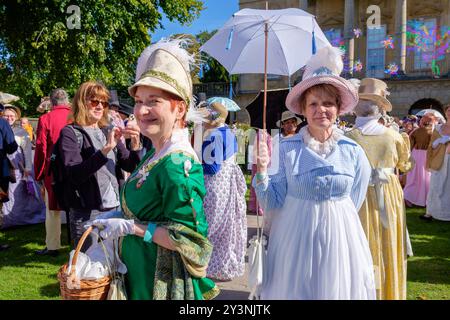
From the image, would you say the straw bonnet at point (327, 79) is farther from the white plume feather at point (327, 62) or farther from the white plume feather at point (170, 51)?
the white plume feather at point (170, 51)

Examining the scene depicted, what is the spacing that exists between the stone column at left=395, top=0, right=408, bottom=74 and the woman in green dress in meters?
24.7

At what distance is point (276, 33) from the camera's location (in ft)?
13.3

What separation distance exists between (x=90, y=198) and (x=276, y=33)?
7.94 feet

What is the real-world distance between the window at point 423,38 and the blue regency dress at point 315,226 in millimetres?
25186

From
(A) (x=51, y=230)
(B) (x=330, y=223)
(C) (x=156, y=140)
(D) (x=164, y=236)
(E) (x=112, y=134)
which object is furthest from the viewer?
(A) (x=51, y=230)

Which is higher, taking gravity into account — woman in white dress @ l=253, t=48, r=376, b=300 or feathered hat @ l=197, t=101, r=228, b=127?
feathered hat @ l=197, t=101, r=228, b=127

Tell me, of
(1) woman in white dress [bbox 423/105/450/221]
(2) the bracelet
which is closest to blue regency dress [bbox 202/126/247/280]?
(2) the bracelet

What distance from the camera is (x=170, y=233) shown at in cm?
169

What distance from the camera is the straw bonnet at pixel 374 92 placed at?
12.7 ft

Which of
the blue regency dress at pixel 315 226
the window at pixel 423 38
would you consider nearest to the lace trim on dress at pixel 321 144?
the blue regency dress at pixel 315 226

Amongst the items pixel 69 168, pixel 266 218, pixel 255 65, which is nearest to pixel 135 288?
pixel 266 218

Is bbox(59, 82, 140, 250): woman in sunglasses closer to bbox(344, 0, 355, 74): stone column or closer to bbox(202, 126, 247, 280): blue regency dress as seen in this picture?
bbox(202, 126, 247, 280): blue regency dress

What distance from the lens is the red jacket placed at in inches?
199
